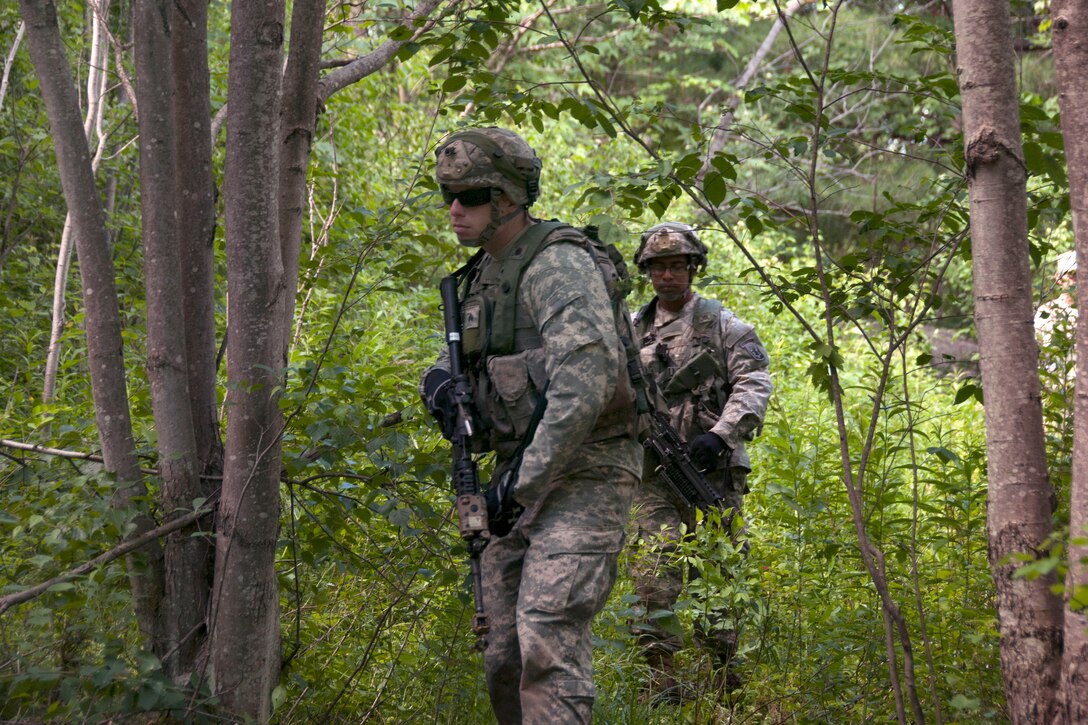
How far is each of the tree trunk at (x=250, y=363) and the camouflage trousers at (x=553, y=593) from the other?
29.8 inches

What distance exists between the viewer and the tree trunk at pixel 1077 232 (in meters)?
2.14

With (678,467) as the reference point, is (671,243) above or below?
above

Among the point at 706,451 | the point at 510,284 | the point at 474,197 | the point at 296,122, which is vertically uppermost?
the point at 296,122

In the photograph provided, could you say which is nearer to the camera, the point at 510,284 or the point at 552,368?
the point at 552,368

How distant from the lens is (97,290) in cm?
349

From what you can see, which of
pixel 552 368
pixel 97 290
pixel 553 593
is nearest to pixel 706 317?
pixel 552 368

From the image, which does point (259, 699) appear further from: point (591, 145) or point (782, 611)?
point (591, 145)

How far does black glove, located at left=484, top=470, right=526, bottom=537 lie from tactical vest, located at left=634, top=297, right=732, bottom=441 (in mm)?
2112

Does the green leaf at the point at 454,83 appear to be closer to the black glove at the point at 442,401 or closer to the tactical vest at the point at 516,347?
the tactical vest at the point at 516,347

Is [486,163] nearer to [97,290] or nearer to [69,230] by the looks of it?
[97,290]

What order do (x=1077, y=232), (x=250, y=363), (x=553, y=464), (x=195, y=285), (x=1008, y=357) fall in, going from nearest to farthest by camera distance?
(x=1077, y=232)
(x=1008, y=357)
(x=553, y=464)
(x=250, y=363)
(x=195, y=285)

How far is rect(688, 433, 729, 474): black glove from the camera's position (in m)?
4.91

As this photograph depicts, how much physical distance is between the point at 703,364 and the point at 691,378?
97 mm

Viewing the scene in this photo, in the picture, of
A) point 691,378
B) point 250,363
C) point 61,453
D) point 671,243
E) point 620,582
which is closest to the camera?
point 250,363
